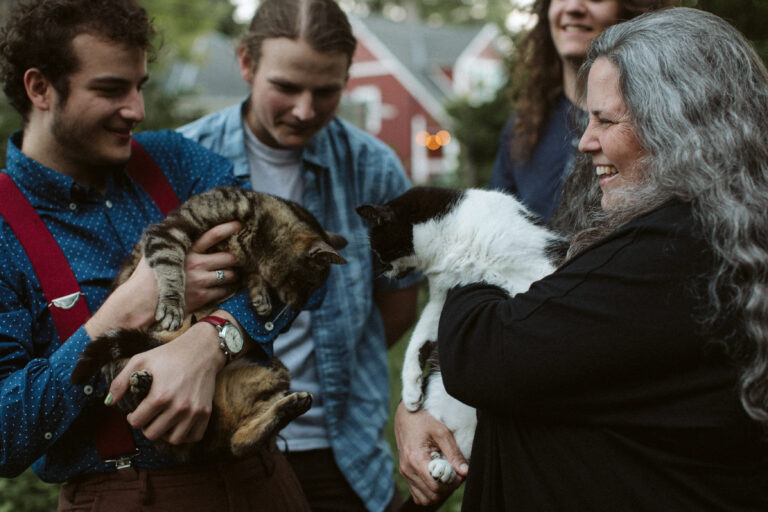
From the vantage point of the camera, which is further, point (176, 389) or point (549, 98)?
point (549, 98)

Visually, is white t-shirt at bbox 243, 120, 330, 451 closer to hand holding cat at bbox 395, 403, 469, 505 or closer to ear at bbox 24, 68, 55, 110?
hand holding cat at bbox 395, 403, 469, 505

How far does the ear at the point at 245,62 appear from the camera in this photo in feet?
11.4

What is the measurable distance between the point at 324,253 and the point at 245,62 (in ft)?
4.68

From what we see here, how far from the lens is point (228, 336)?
7.38 feet

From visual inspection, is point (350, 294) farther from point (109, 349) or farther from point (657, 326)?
point (657, 326)

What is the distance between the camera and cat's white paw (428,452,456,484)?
221 centimetres

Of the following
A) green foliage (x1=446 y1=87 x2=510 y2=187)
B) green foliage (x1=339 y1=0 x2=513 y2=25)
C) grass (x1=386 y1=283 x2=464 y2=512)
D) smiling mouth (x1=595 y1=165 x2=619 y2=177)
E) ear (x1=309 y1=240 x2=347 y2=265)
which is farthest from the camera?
green foliage (x1=339 y1=0 x2=513 y2=25)

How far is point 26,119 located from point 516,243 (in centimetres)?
191

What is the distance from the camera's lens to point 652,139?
176cm

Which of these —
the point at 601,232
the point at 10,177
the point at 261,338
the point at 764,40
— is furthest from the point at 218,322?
the point at 764,40

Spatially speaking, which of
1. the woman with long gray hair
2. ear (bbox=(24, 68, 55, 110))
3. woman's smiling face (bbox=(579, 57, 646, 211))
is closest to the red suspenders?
ear (bbox=(24, 68, 55, 110))

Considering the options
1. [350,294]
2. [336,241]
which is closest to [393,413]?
[350,294]

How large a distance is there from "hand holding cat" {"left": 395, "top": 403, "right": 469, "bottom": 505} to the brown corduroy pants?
514 mm

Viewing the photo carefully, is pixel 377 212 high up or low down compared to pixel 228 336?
up
